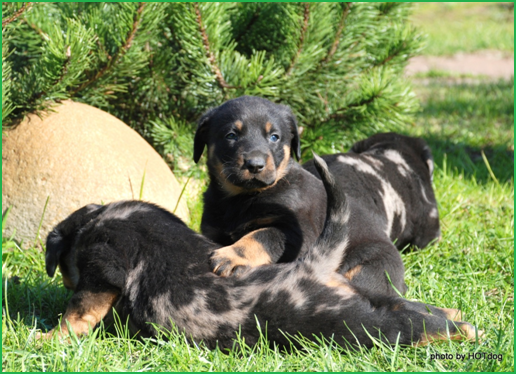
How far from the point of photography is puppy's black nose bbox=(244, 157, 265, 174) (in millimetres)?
3816

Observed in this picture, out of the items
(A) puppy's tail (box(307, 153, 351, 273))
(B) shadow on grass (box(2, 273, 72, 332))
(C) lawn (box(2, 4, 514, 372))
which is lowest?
(B) shadow on grass (box(2, 273, 72, 332))

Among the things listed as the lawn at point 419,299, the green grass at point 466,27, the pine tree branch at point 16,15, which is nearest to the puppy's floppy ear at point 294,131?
the lawn at point 419,299

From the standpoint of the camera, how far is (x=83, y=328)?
328 cm

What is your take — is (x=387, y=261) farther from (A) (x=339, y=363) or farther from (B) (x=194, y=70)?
(B) (x=194, y=70)

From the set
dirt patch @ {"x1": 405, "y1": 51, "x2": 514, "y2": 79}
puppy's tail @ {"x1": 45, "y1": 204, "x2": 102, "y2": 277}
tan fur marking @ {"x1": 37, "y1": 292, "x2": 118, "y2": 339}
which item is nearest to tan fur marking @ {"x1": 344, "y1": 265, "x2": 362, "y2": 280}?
tan fur marking @ {"x1": 37, "y1": 292, "x2": 118, "y2": 339}

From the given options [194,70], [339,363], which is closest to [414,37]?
[194,70]

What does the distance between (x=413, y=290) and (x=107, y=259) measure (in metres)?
2.05

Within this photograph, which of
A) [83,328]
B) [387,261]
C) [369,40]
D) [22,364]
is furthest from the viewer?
[369,40]

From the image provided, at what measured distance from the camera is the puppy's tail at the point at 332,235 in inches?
129

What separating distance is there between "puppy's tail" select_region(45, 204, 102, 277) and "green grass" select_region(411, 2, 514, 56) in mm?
8494

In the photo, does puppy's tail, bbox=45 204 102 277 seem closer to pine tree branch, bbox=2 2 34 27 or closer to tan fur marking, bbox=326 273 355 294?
tan fur marking, bbox=326 273 355 294

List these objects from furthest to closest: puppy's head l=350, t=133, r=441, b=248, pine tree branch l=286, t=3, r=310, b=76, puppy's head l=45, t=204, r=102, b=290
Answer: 1. pine tree branch l=286, t=3, r=310, b=76
2. puppy's head l=350, t=133, r=441, b=248
3. puppy's head l=45, t=204, r=102, b=290

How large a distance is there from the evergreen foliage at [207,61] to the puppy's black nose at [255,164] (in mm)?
1671

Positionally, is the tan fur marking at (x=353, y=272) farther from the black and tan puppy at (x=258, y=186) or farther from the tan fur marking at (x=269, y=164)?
the tan fur marking at (x=269, y=164)
